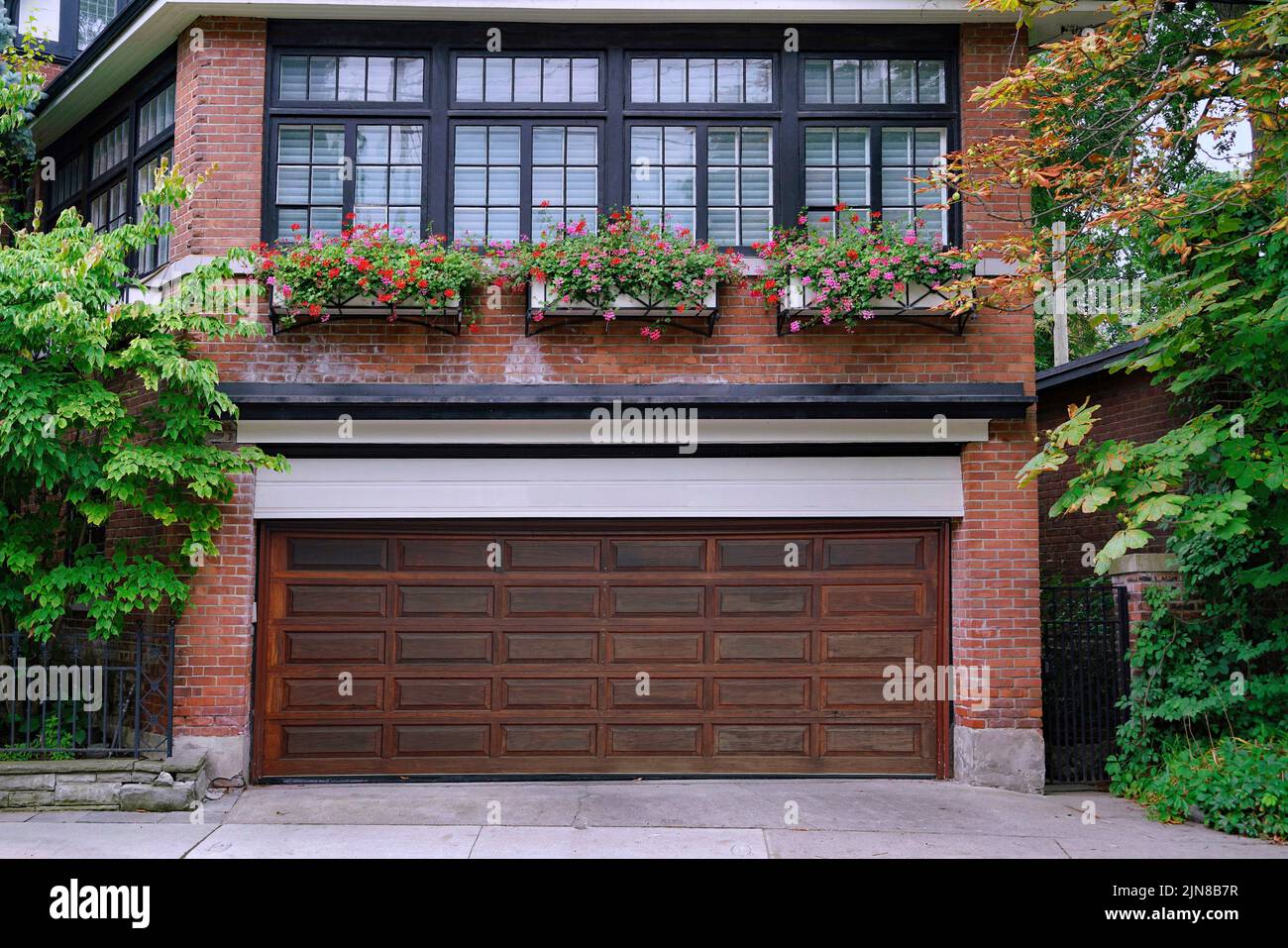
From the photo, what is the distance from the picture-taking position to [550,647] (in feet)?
31.2

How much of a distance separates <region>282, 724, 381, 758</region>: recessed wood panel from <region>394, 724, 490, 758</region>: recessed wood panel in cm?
23

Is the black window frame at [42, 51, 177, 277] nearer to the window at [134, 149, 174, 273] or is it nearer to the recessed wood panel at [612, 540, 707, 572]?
the window at [134, 149, 174, 273]

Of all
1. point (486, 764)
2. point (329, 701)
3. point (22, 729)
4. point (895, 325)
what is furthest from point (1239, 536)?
point (22, 729)

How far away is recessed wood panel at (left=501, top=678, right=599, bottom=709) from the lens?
31.0 ft

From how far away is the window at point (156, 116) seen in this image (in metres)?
10.2

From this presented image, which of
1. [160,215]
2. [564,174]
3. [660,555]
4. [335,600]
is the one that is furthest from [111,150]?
[660,555]

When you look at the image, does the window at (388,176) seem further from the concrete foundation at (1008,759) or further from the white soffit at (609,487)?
the concrete foundation at (1008,759)

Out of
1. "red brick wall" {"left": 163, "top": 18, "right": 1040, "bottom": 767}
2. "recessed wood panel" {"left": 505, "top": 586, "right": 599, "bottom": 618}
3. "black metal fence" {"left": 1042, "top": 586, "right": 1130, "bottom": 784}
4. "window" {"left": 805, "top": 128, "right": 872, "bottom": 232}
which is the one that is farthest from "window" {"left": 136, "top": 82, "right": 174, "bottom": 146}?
"black metal fence" {"left": 1042, "top": 586, "right": 1130, "bottom": 784}

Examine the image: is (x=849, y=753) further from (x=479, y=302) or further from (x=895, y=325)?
(x=479, y=302)

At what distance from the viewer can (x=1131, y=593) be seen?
955cm

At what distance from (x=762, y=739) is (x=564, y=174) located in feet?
17.9

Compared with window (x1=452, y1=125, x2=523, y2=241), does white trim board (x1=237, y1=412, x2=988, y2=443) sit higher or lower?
lower

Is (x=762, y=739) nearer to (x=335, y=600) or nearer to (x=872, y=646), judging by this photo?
(x=872, y=646)

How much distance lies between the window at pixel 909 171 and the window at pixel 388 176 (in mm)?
4293
